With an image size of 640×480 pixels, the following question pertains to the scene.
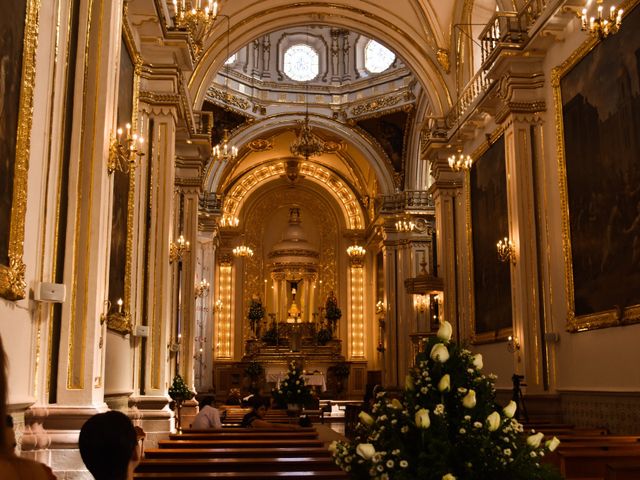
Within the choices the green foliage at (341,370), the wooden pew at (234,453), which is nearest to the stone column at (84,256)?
the wooden pew at (234,453)

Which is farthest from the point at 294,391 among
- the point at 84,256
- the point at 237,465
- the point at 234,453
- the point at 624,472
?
the point at 624,472

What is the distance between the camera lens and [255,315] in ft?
90.5

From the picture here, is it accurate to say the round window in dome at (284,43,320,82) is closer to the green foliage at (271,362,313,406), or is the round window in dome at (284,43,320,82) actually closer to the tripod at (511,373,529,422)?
the green foliage at (271,362,313,406)

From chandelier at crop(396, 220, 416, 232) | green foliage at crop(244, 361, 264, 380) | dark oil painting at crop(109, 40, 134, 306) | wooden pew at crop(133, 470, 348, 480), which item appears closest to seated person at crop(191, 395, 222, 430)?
dark oil painting at crop(109, 40, 134, 306)

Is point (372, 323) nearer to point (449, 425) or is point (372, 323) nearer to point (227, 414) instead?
point (227, 414)

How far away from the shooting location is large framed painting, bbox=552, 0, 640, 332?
27.3 ft

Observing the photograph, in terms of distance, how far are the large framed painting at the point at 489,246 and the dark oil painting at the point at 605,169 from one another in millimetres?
2341

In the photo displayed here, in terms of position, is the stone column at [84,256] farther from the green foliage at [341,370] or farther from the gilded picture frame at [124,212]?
the green foliage at [341,370]

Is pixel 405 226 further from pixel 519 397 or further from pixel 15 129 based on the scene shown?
pixel 15 129

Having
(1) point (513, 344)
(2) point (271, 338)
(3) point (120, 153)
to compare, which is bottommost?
(1) point (513, 344)

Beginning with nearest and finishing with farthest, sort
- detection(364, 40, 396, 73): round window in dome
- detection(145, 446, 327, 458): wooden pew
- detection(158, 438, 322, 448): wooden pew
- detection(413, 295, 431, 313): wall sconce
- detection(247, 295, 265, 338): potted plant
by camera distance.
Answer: detection(145, 446, 327, 458): wooden pew < detection(158, 438, 322, 448): wooden pew < detection(413, 295, 431, 313): wall sconce < detection(364, 40, 396, 73): round window in dome < detection(247, 295, 265, 338): potted plant

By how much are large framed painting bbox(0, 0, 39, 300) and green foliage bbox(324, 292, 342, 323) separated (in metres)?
22.8

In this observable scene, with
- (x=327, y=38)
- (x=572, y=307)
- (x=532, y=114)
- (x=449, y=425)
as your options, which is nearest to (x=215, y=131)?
(x=327, y=38)

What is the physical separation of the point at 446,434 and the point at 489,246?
431 inches
